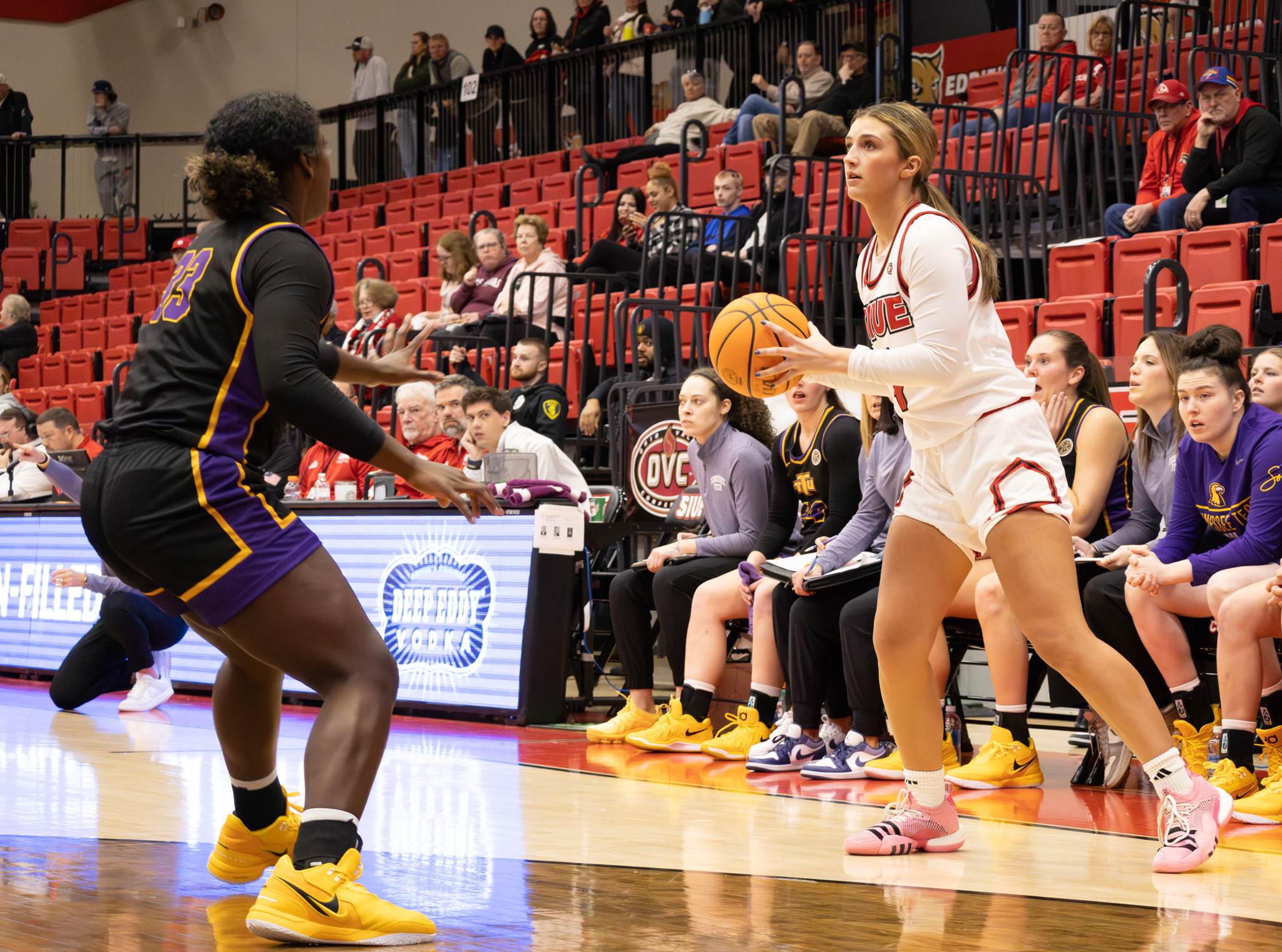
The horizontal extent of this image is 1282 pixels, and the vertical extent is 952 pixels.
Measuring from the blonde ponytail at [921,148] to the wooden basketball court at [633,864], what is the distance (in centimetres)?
140

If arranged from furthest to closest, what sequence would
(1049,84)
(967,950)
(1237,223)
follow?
(1049,84)
(1237,223)
(967,950)

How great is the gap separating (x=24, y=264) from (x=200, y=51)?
200 inches

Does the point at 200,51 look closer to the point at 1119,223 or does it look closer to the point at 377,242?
the point at 377,242

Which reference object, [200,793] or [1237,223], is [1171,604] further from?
[1237,223]

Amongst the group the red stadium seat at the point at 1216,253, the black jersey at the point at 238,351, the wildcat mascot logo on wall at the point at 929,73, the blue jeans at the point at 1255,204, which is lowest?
the black jersey at the point at 238,351

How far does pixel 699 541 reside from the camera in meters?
5.75

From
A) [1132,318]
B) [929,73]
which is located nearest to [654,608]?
[1132,318]

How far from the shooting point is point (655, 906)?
278 centimetres

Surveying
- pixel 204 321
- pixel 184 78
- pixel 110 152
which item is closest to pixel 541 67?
pixel 110 152

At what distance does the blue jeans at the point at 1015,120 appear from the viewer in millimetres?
8664

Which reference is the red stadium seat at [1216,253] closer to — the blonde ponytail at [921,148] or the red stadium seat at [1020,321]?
the red stadium seat at [1020,321]

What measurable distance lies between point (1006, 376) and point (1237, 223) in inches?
187

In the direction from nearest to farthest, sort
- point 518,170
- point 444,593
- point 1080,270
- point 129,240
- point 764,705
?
point 764,705, point 444,593, point 1080,270, point 518,170, point 129,240

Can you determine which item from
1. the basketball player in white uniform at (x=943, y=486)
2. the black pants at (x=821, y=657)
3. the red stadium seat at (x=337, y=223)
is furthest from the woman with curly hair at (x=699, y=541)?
the red stadium seat at (x=337, y=223)
